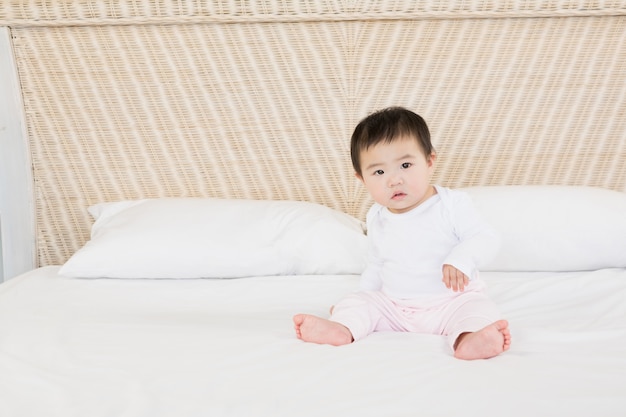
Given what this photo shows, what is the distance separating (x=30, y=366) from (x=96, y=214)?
3.36ft

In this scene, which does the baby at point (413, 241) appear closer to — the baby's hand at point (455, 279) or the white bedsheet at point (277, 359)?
the baby's hand at point (455, 279)

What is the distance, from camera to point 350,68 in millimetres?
2092

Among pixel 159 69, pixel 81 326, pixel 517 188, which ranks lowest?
pixel 81 326

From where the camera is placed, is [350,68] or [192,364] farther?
[350,68]

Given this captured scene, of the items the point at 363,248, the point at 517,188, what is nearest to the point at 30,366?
the point at 363,248

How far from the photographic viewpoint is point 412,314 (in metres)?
1.36

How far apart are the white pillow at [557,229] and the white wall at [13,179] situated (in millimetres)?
1420

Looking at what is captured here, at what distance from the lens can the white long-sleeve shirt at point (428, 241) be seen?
1380 millimetres

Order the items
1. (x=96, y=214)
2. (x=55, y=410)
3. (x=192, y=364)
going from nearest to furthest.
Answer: (x=55, y=410) → (x=192, y=364) → (x=96, y=214)

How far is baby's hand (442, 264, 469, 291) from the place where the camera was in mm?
1265

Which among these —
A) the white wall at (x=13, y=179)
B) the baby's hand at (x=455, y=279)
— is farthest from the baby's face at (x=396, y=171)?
the white wall at (x=13, y=179)

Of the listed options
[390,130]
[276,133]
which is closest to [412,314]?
[390,130]

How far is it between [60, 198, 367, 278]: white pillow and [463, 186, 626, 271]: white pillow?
368 mm

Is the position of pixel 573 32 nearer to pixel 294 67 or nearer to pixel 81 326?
pixel 294 67
